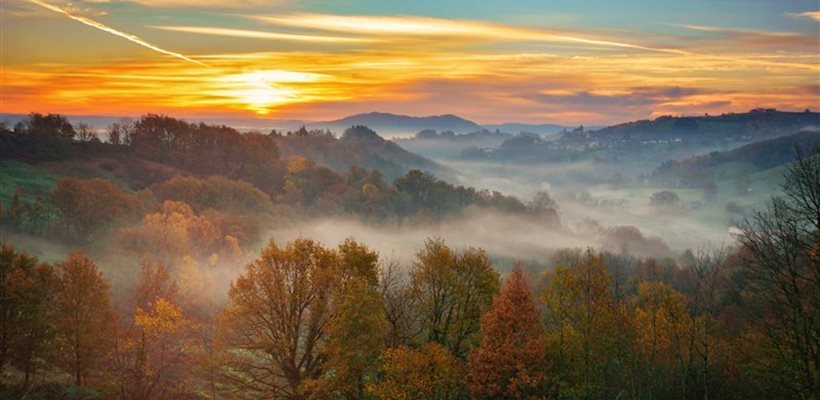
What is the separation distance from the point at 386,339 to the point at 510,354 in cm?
884

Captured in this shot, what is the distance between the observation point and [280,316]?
39969mm

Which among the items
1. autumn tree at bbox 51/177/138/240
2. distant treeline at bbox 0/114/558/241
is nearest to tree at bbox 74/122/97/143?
distant treeline at bbox 0/114/558/241

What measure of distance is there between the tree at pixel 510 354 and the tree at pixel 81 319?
26516 millimetres

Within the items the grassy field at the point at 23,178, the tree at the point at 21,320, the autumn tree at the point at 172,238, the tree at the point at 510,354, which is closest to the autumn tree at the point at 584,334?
the tree at the point at 510,354

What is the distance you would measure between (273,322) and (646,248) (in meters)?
178

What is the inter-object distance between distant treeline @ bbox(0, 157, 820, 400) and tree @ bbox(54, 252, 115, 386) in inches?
3.9

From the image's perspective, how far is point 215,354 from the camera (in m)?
38.5

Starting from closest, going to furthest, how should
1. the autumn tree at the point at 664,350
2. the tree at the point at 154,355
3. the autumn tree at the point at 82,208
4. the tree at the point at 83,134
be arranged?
the autumn tree at the point at 664,350 < the tree at the point at 154,355 < the autumn tree at the point at 82,208 < the tree at the point at 83,134

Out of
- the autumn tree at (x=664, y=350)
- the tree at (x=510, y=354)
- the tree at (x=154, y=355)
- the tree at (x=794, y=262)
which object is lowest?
the tree at (x=154, y=355)

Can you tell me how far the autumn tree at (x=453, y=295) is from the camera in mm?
42750

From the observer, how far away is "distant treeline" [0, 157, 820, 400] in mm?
36875

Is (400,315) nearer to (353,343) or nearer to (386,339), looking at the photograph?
(386,339)

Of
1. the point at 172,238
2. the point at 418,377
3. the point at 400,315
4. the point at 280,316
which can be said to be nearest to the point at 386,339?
the point at 400,315

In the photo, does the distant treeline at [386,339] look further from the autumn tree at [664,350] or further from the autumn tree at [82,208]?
the autumn tree at [82,208]
